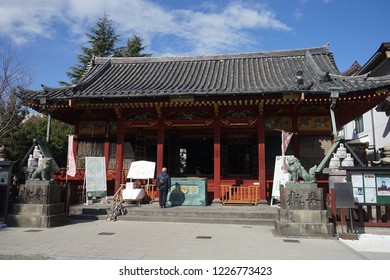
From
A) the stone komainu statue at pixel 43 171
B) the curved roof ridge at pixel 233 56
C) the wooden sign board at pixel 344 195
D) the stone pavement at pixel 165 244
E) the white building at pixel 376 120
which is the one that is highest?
the curved roof ridge at pixel 233 56

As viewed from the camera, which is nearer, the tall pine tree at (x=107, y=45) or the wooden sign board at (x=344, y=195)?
the wooden sign board at (x=344, y=195)

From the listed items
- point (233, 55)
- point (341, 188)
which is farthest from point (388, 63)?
point (341, 188)

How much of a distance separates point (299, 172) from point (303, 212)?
116 centimetres

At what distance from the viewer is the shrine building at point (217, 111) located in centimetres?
1137

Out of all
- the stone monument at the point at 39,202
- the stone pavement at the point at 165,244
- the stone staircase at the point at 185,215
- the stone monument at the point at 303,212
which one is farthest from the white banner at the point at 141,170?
the stone monument at the point at 303,212

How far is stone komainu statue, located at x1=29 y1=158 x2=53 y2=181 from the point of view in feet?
29.7

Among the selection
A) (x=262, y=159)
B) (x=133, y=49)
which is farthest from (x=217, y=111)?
(x=133, y=49)

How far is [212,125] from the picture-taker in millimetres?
12617

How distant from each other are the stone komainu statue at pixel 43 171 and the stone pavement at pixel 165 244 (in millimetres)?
1650

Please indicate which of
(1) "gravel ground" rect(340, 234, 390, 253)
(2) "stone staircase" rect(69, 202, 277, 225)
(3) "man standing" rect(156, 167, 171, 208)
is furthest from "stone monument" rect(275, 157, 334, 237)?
(3) "man standing" rect(156, 167, 171, 208)

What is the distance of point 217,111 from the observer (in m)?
12.3

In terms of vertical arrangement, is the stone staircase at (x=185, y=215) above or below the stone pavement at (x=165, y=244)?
above

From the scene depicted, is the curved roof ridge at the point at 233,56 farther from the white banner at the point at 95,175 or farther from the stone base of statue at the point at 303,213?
the stone base of statue at the point at 303,213

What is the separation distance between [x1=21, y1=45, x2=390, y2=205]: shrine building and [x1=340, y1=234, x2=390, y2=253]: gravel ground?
4706mm
